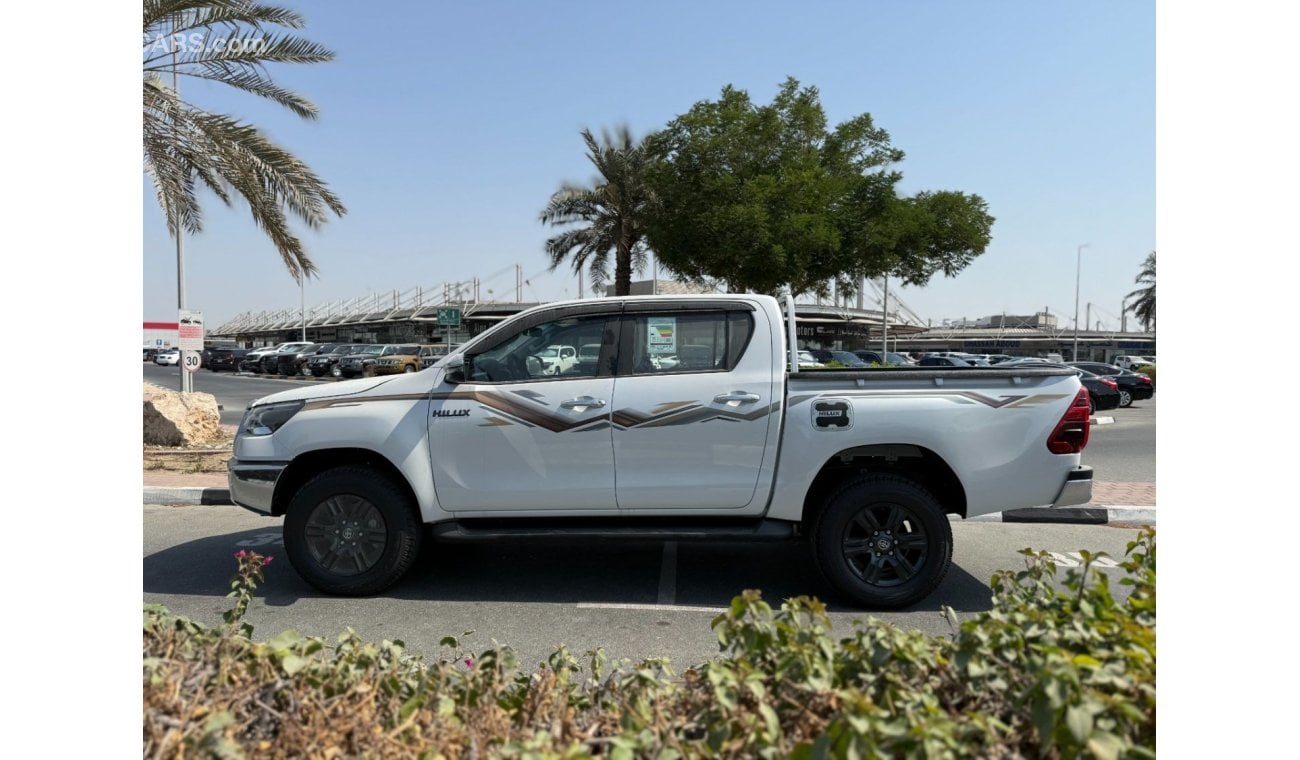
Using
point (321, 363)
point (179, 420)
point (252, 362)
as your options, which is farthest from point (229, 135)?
point (252, 362)

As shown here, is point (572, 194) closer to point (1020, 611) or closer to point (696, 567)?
point (696, 567)

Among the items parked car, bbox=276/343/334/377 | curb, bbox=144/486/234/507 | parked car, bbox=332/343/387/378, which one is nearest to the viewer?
curb, bbox=144/486/234/507

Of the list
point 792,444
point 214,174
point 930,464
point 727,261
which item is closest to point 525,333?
point 792,444

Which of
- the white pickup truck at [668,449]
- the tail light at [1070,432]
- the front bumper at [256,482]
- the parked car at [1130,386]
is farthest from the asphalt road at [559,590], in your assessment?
the parked car at [1130,386]

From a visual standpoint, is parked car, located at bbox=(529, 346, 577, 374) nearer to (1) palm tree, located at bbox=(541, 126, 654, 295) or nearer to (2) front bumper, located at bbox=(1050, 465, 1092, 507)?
(2) front bumper, located at bbox=(1050, 465, 1092, 507)

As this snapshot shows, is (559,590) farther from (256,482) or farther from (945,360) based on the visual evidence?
(945,360)

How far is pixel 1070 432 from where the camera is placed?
16.1 ft

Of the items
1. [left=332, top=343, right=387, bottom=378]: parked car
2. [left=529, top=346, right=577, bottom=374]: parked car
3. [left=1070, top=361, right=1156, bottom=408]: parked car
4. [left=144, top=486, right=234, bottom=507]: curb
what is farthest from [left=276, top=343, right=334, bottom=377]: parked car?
[left=529, top=346, right=577, bottom=374]: parked car

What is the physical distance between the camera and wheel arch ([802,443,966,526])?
501 centimetres

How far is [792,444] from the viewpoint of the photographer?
4.96 m

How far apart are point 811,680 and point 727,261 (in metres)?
20.3

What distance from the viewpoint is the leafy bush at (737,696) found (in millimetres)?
1785

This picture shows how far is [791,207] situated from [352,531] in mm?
17560

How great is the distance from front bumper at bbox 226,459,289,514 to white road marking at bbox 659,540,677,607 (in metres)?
2.62
